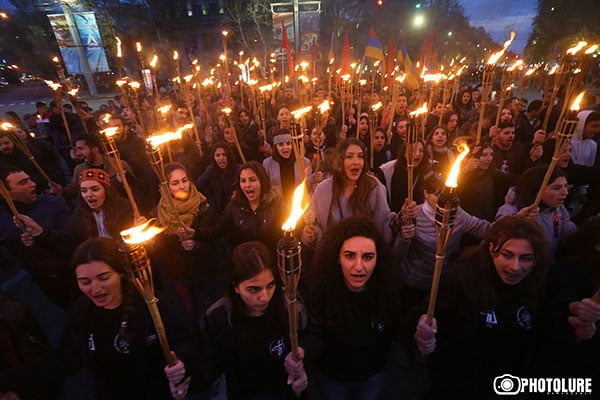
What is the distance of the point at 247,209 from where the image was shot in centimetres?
345

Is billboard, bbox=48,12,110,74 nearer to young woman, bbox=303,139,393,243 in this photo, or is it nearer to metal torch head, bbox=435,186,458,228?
young woman, bbox=303,139,393,243

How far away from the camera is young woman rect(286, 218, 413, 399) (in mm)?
2197

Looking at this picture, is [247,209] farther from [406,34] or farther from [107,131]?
[406,34]

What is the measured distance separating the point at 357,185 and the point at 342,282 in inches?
53.3

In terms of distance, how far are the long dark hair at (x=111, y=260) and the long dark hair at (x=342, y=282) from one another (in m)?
1.34

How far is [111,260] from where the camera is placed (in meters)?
2.14

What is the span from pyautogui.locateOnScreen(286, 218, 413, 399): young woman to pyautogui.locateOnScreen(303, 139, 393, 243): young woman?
0.93 m

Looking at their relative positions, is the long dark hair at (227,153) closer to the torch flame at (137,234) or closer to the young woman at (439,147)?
the young woman at (439,147)

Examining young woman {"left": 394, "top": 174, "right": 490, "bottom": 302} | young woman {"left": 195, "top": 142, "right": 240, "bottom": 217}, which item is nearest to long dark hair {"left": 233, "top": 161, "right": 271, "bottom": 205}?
young woman {"left": 195, "top": 142, "right": 240, "bottom": 217}

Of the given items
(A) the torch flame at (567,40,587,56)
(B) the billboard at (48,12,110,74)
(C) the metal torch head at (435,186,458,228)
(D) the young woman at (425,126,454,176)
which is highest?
(B) the billboard at (48,12,110,74)

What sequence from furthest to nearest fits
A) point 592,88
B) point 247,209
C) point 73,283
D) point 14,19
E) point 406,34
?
point 406,34 → point 14,19 → point 592,88 → point 247,209 → point 73,283

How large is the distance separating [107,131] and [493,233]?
10.5ft

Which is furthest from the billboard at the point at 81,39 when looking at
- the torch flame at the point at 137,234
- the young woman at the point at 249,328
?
the torch flame at the point at 137,234

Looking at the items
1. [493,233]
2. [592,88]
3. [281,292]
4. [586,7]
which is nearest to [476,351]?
[493,233]
